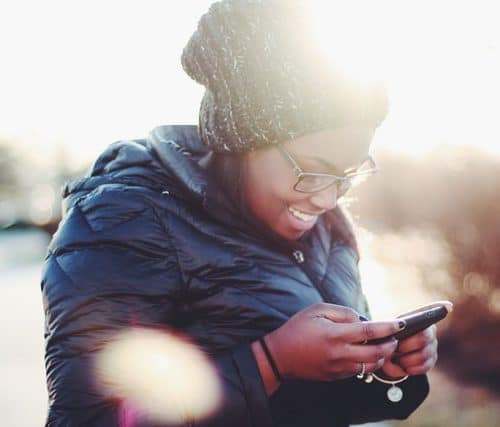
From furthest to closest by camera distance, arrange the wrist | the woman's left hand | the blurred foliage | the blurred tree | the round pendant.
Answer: the blurred tree
the blurred foliage
the round pendant
the woman's left hand
the wrist

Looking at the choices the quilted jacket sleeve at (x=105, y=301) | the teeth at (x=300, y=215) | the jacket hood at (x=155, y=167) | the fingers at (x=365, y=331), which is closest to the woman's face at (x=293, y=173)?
the teeth at (x=300, y=215)

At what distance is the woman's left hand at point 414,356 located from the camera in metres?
2.02

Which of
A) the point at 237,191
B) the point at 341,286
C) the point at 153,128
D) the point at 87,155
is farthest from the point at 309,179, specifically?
the point at 87,155

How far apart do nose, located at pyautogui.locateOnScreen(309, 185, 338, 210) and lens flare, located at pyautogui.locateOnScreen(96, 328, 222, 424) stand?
1.93 feet

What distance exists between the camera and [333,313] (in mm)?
1776

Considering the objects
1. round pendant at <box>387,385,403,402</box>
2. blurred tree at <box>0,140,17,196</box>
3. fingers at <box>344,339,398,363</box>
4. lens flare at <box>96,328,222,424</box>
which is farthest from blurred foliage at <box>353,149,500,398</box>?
blurred tree at <box>0,140,17,196</box>

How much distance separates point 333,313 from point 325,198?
0.44 m

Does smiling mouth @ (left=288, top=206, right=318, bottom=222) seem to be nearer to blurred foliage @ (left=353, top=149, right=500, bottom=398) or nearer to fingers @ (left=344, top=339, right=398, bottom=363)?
fingers @ (left=344, top=339, right=398, bottom=363)

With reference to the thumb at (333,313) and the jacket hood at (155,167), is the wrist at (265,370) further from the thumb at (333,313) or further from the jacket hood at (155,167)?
the jacket hood at (155,167)

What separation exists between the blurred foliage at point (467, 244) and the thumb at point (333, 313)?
4.36 metres

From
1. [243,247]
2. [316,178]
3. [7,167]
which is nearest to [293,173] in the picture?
[316,178]

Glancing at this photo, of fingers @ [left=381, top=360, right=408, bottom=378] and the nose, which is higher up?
the nose

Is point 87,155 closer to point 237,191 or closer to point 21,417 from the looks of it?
point 21,417

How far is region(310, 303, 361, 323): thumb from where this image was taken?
1771 millimetres
